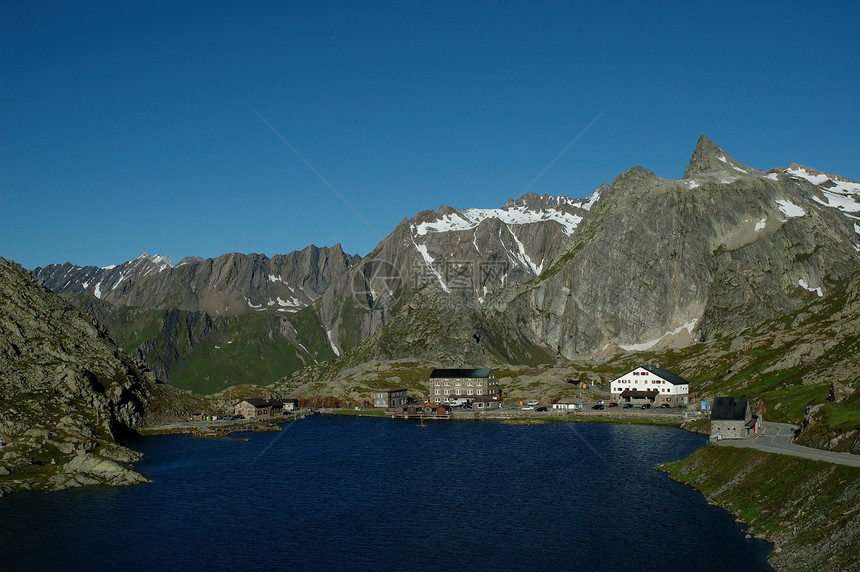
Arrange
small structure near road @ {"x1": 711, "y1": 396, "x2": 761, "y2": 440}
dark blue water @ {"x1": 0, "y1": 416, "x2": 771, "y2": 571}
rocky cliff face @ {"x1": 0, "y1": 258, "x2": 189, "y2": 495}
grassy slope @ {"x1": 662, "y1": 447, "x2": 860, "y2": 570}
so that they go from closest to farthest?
1. grassy slope @ {"x1": 662, "y1": 447, "x2": 860, "y2": 570}
2. dark blue water @ {"x1": 0, "y1": 416, "x2": 771, "y2": 571}
3. rocky cliff face @ {"x1": 0, "y1": 258, "x2": 189, "y2": 495}
4. small structure near road @ {"x1": 711, "y1": 396, "x2": 761, "y2": 440}

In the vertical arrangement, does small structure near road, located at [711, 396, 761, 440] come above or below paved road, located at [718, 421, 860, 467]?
above

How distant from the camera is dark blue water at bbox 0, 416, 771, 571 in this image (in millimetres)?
68125

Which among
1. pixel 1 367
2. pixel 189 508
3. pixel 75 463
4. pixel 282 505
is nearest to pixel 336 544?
pixel 282 505

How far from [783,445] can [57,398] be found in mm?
133192

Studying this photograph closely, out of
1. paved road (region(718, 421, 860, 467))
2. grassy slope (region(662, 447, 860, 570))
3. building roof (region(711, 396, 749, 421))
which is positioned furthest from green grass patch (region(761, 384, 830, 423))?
grassy slope (region(662, 447, 860, 570))

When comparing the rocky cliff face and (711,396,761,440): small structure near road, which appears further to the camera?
(711,396,761,440): small structure near road

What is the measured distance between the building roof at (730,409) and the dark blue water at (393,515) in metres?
9.40

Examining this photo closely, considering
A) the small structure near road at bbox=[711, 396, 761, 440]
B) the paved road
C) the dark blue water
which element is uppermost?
the small structure near road at bbox=[711, 396, 761, 440]

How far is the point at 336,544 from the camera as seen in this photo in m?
73.8

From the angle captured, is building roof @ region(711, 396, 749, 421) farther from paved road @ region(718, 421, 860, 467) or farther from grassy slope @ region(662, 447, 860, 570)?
grassy slope @ region(662, 447, 860, 570)

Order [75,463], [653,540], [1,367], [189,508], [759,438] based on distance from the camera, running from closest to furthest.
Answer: [653,540], [189,508], [759,438], [75,463], [1,367]

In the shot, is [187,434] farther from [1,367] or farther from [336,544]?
[336,544]

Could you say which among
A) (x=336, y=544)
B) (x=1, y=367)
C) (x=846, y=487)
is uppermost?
(x=1, y=367)

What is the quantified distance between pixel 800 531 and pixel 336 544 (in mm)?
44100
